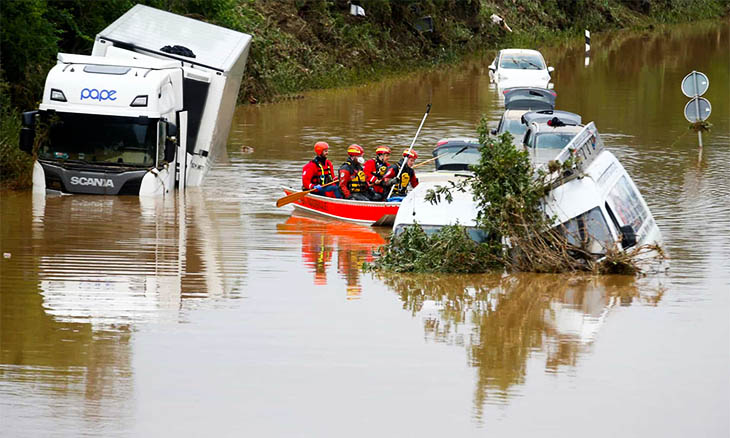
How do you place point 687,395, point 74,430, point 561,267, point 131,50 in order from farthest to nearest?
point 131,50
point 561,267
point 687,395
point 74,430

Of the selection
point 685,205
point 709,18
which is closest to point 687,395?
point 685,205

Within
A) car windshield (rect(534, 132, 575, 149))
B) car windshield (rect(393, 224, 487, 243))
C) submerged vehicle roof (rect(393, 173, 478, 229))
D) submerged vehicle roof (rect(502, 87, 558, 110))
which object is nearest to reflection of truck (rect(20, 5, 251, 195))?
submerged vehicle roof (rect(393, 173, 478, 229))

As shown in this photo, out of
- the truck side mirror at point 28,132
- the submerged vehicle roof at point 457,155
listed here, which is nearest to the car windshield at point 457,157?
the submerged vehicle roof at point 457,155

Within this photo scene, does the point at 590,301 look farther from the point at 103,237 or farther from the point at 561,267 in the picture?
the point at 103,237

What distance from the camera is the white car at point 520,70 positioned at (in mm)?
43469

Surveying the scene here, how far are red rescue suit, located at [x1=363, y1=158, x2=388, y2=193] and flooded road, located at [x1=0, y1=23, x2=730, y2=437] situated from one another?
0.91 meters

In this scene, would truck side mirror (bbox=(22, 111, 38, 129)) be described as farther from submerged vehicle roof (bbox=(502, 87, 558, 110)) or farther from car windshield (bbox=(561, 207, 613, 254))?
submerged vehicle roof (bbox=(502, 87, 558, 110))

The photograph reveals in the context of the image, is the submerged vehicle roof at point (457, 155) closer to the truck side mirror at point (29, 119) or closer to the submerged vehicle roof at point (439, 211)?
the submerged vehicle roof at point (439, 211)

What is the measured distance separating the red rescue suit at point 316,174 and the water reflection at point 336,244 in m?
0.64

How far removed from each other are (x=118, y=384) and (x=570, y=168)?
25.3 feet

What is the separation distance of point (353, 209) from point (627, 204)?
5712 millimetres

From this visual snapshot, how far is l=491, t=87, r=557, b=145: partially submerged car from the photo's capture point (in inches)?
1141

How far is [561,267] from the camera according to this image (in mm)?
17562

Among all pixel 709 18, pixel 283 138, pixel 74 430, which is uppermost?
pixel 709 18
